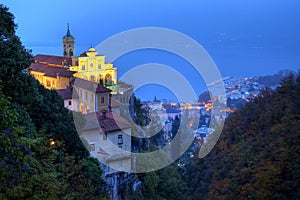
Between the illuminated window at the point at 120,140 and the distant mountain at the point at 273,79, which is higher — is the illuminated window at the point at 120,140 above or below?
below

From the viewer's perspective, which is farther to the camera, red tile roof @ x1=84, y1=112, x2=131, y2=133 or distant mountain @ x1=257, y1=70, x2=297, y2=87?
distant mountain @ x1=257, y1=70, x2=297, y2=87

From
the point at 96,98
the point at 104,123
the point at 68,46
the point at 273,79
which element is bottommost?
the point at 104,123

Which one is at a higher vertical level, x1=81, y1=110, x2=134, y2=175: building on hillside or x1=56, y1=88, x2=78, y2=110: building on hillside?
x1=56, y1=88, x2=78, y2=110: building on hillside

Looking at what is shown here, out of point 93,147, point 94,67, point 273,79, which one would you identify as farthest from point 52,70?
point 273,79

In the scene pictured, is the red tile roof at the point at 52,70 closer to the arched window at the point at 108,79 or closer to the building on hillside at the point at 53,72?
the building on hillside at the point at 53,72

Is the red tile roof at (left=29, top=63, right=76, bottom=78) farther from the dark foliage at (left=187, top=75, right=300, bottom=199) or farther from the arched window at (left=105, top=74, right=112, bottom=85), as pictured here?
the dark foliage at (left=187, top=75, right=300, bottom=199)

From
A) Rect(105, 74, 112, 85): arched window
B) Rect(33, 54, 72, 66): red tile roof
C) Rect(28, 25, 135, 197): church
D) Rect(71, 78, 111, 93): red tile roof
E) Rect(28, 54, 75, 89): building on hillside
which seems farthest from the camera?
Rect(33, 54, 72, 66): red tile roof

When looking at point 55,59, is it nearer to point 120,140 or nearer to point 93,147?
point 120,140

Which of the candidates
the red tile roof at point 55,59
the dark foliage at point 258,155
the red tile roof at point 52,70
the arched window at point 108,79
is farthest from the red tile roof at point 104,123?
the red tile roof at point 55,59

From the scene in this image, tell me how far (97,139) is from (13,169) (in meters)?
9.58

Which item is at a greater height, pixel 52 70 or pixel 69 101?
pixel 52 70

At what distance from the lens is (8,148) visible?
415 centimetres

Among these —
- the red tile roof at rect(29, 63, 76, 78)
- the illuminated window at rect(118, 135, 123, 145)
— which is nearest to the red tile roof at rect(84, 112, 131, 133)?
the illuminated window at rect(118, 135, 123, 145)

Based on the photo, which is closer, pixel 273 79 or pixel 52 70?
pixel 52 70
